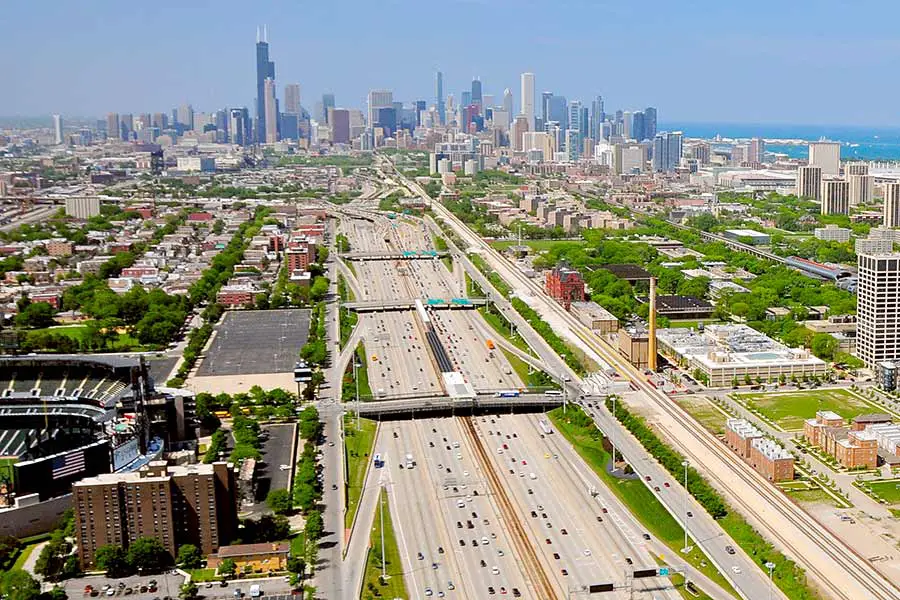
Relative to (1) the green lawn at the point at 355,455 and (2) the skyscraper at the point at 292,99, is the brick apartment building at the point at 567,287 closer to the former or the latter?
(1) the green lawn at the point at 355,455

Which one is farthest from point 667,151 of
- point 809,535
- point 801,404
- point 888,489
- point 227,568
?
point 227,568

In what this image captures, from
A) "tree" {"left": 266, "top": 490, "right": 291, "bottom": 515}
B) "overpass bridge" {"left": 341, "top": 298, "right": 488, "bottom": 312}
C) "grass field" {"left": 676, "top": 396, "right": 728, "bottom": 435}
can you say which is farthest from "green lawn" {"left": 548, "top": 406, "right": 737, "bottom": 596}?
"overpass bridge" {"left": 341, "top": 298, "right": 488, "bottom": 312}

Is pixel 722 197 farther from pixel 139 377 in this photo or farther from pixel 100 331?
pixel 139 377

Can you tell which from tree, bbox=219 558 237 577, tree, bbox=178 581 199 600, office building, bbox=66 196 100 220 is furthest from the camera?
office building, bbox=66 196 100 220

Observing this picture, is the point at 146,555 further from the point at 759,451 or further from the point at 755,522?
the point at 759,451

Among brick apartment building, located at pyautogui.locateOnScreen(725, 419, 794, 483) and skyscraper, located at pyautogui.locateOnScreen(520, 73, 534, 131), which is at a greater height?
skyscraper, located at pyautogui.locateOnScreen(520, 73, 534, 131)

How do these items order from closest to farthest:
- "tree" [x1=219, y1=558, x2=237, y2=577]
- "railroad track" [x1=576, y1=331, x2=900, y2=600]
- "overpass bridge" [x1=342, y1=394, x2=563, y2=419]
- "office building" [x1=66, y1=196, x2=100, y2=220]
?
"railroad track" [x1=576, y1=331, x2=900, y2=600] < "tree" [x1=219, y1=558, x2=237, y2=577] < "overpass bridge" [x1=342, y1=394, x2=563, y2=419] < "office building" [x1=66, y1=196, x2=100, y2=220]

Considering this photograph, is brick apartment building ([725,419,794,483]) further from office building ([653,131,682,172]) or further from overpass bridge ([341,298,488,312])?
office building ([653,131,682,172])
